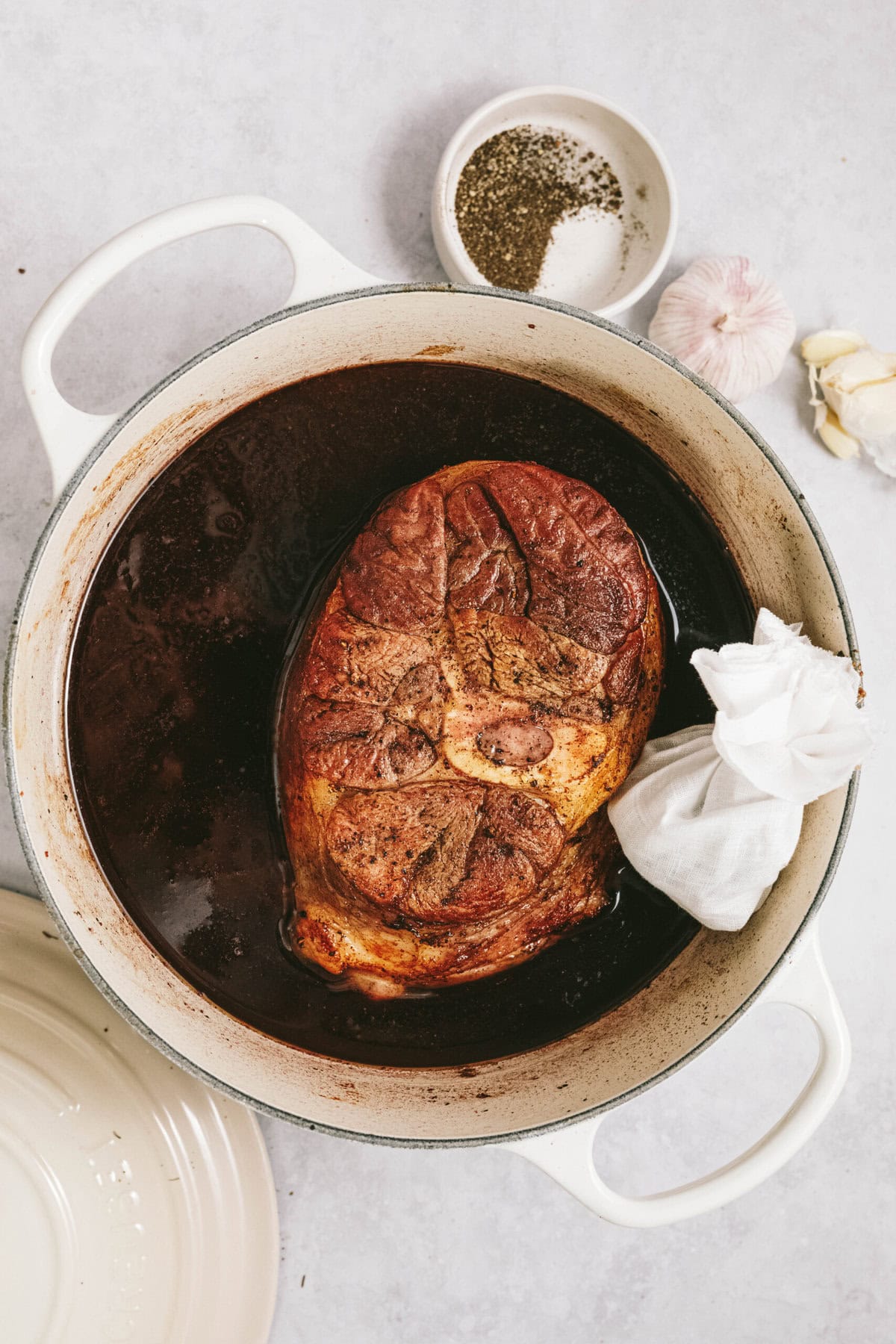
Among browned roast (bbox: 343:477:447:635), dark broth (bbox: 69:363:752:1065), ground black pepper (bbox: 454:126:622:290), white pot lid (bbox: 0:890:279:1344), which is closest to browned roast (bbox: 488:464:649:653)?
browned roast (bbox: 343:477:447:635)

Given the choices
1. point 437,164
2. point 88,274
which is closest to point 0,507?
point 88,274

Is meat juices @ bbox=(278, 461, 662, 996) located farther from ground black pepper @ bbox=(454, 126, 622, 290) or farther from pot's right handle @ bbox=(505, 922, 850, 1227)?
ground black pepper @ bbox=(454, 126, 622, 290)

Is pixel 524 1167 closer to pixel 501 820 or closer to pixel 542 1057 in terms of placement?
pixel 542 1057

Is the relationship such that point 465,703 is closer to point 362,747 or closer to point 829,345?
point 362,747

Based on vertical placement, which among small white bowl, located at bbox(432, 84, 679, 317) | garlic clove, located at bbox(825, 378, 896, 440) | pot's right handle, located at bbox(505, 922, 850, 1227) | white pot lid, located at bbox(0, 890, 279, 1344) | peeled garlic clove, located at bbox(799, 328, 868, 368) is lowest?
white pot lid, located at bbox(0, 890, 279, 1344)

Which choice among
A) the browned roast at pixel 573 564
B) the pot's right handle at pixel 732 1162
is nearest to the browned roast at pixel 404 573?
the browned roast at pixel 573 564

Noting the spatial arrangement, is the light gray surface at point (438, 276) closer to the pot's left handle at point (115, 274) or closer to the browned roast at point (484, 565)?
the pot's left handle at point (115, 274)
